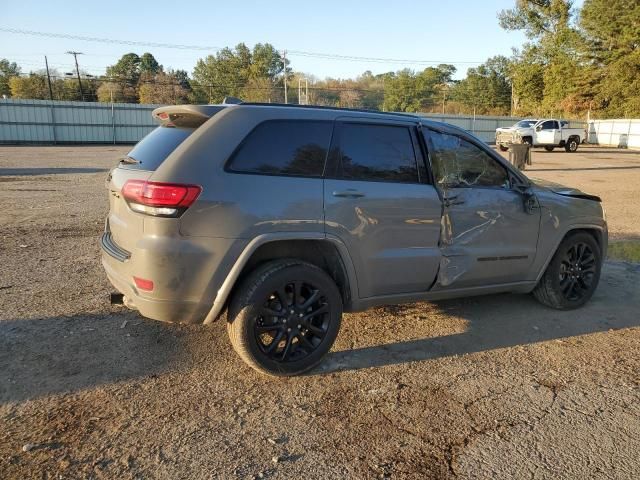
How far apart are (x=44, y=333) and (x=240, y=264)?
1998mm

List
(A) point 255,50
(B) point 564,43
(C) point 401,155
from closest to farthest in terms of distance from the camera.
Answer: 1. (C) point 401,155
2. (B) point 564,43
3. (A) point 255,50

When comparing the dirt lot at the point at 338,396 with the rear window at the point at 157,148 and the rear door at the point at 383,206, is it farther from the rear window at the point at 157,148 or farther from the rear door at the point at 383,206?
the rear window at the point at 157,148

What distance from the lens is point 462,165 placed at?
4.47 meters

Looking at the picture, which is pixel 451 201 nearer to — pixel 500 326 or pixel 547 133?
pixel 500 326

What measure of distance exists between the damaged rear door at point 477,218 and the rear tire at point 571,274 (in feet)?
1.31

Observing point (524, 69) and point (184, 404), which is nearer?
point (184, 404)

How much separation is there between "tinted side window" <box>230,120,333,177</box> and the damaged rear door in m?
1.05

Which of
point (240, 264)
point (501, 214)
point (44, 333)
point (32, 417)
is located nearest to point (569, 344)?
point (501, 214)

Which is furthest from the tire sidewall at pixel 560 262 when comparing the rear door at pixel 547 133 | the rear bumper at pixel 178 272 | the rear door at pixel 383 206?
the rear door at pixel 547 133

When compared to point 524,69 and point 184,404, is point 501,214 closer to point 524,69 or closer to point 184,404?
point 184,404

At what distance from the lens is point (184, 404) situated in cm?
331

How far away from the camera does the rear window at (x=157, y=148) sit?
3.53m

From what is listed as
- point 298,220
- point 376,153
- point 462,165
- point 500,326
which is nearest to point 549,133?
point 500,326

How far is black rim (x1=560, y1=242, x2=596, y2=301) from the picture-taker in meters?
5.14
